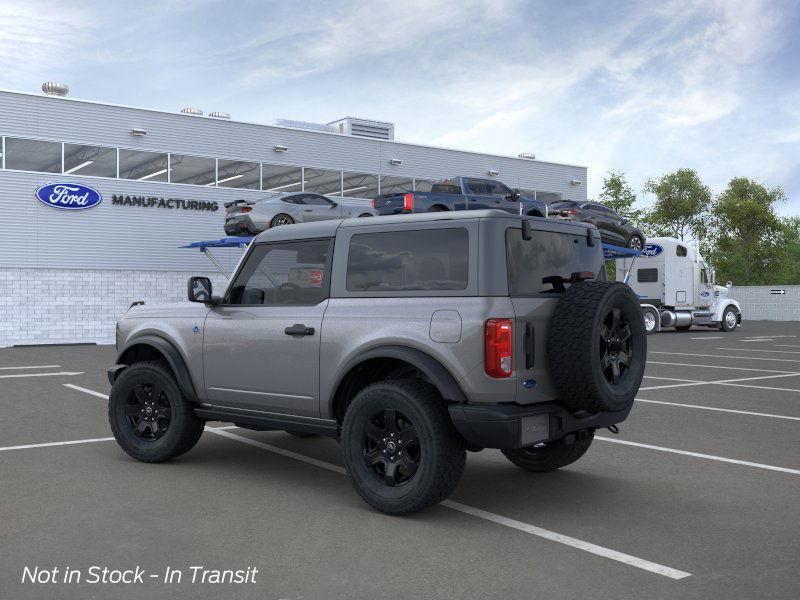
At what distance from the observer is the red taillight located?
16.5ft

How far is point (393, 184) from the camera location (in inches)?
1331

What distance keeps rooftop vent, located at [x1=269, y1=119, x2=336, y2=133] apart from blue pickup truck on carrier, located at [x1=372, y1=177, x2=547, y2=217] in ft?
38.2

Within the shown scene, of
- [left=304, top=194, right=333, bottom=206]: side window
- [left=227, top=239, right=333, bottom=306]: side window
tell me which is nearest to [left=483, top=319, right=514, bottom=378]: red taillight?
[left=227, top=239, right=333, bottom=306]: side window

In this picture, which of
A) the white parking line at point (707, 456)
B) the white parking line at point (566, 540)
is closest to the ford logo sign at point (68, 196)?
the white parking line at point (566, 540)

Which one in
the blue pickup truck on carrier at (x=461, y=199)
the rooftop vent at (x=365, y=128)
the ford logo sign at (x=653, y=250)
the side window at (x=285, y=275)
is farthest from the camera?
the rooftop vent at (x=365, y=128)

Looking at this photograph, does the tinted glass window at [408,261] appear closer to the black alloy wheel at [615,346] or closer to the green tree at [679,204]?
the black alloy wheel at [615,346]

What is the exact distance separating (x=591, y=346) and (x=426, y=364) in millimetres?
1039

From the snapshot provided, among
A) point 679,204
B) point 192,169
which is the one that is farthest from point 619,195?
point 192,169

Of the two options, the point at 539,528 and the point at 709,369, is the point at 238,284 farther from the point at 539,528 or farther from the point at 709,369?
the point at 709,369

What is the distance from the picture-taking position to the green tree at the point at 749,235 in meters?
63.6

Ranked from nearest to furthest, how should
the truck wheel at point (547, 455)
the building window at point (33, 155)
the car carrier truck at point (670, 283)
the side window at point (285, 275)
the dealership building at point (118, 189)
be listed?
the side window at point (285, 275), the truck wheel at point (547, 455), the building window at point (33, 155), the dealership building at point (118, 189), the car carrier truck at point (670, 283)

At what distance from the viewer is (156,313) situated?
23.5ft

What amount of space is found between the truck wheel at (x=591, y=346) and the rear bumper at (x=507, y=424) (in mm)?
179

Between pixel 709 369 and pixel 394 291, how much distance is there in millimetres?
11609
